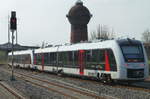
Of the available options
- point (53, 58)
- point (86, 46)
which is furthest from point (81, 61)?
point (53, 58)

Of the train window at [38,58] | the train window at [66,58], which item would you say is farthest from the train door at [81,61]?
the train window at [38,58]

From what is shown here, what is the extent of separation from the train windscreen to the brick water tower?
54.7 m

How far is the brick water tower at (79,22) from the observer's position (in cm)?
7325

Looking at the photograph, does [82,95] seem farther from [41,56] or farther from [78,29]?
[78,29]

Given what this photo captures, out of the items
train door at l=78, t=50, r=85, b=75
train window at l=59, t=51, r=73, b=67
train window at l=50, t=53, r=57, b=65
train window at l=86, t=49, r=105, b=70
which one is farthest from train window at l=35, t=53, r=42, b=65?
train window at l=86, t=49, r=105, b=70

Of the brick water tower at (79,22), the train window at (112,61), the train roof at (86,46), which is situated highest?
the brick water tower at (79,22)

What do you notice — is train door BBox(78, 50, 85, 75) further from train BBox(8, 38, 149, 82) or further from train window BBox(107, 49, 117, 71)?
train window BBox(107, 49, 117, 71)

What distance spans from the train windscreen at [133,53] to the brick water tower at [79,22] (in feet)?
180

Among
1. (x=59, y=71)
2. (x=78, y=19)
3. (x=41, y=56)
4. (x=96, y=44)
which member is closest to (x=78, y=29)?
(x=78, y=19)

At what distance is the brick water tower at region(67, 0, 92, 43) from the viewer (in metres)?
73.2

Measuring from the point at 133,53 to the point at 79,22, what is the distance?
55657 mm

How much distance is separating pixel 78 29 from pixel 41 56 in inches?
1541

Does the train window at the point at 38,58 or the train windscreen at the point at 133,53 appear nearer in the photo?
the train windscreen at the point at 133,53

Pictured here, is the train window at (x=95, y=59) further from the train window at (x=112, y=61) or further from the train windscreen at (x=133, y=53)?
the train windscreen at (x=133, y=53)
